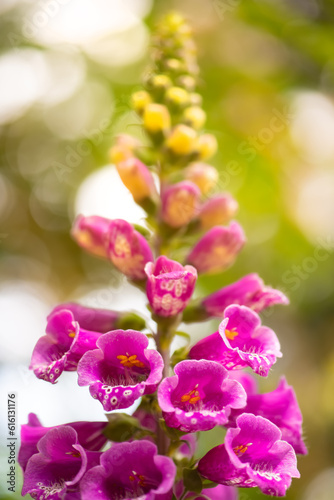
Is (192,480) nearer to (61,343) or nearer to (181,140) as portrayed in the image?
(61,343)

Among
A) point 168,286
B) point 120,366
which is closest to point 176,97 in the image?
point 168,286

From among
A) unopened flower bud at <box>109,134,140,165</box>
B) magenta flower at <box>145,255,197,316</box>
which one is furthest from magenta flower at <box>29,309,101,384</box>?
unopened flower bud at <box>109,134,140,165</box>

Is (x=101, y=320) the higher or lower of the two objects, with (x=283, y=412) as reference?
higher

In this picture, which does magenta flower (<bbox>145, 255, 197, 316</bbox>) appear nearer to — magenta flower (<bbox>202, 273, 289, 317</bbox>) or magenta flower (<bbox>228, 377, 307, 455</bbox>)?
magenta flower (<bbox>202, 273, 289, 317</bbox>)

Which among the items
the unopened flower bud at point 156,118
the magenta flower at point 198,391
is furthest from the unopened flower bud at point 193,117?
the magenta flower at point 198,391

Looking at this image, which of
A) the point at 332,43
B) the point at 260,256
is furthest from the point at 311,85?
the point at 260,256
